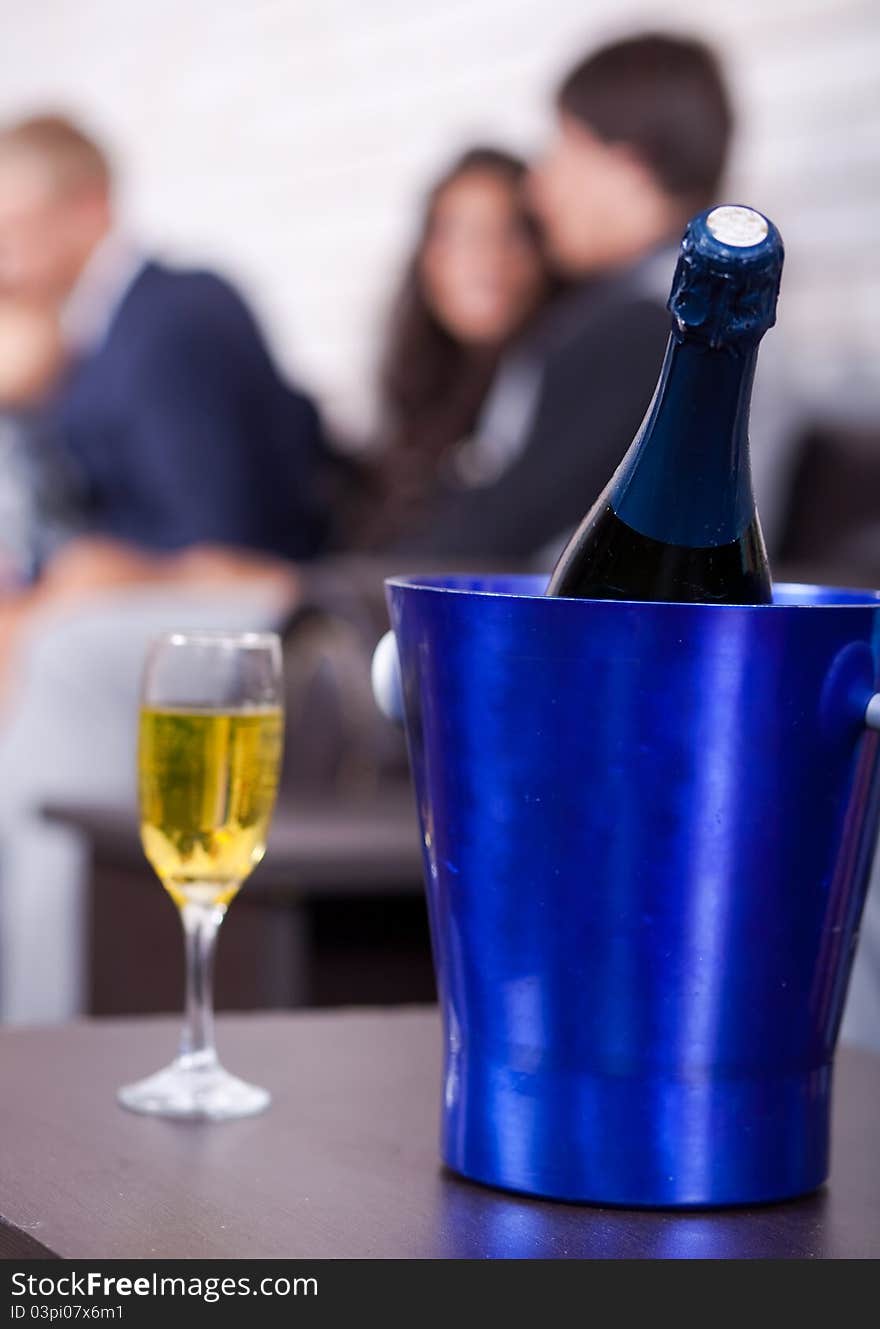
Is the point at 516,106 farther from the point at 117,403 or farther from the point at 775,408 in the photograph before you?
the point at 775,408

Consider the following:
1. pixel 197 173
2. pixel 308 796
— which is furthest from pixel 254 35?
pixel 308 796

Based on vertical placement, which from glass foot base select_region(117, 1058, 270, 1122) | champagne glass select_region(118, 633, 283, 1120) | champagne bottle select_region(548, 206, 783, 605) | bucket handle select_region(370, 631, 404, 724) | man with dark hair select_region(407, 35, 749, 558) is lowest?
glass foot base select_region(117, 1058, 270, 1122)

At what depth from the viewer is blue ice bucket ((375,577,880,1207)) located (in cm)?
54

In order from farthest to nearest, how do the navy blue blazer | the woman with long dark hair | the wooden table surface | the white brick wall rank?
the navy blue blazer
the woman with long dark hair
the white brick wall
the wooden table surface

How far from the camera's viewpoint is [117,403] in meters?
4.27

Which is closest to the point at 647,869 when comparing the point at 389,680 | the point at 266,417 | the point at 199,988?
the point at 389,680

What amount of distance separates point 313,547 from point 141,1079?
359cm

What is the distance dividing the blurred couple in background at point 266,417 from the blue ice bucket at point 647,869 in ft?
5.57

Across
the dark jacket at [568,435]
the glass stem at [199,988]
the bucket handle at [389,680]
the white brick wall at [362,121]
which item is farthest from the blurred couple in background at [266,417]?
the bucket handle at [389,680]

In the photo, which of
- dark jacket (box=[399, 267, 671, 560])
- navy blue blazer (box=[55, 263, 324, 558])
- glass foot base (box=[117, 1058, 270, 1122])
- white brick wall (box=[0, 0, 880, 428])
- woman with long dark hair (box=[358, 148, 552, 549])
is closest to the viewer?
glass foot base (box=[117, 1058, 270, 1122])

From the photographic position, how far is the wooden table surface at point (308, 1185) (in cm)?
53

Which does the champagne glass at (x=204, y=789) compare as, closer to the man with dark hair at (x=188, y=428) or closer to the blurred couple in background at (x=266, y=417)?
the blurred couple in background at (x=266, y=417)

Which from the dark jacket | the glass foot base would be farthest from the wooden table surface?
the dark jacket

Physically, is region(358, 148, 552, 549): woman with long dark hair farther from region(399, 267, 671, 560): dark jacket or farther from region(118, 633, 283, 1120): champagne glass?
region(118, 633, 283, 1120): champagne glass
